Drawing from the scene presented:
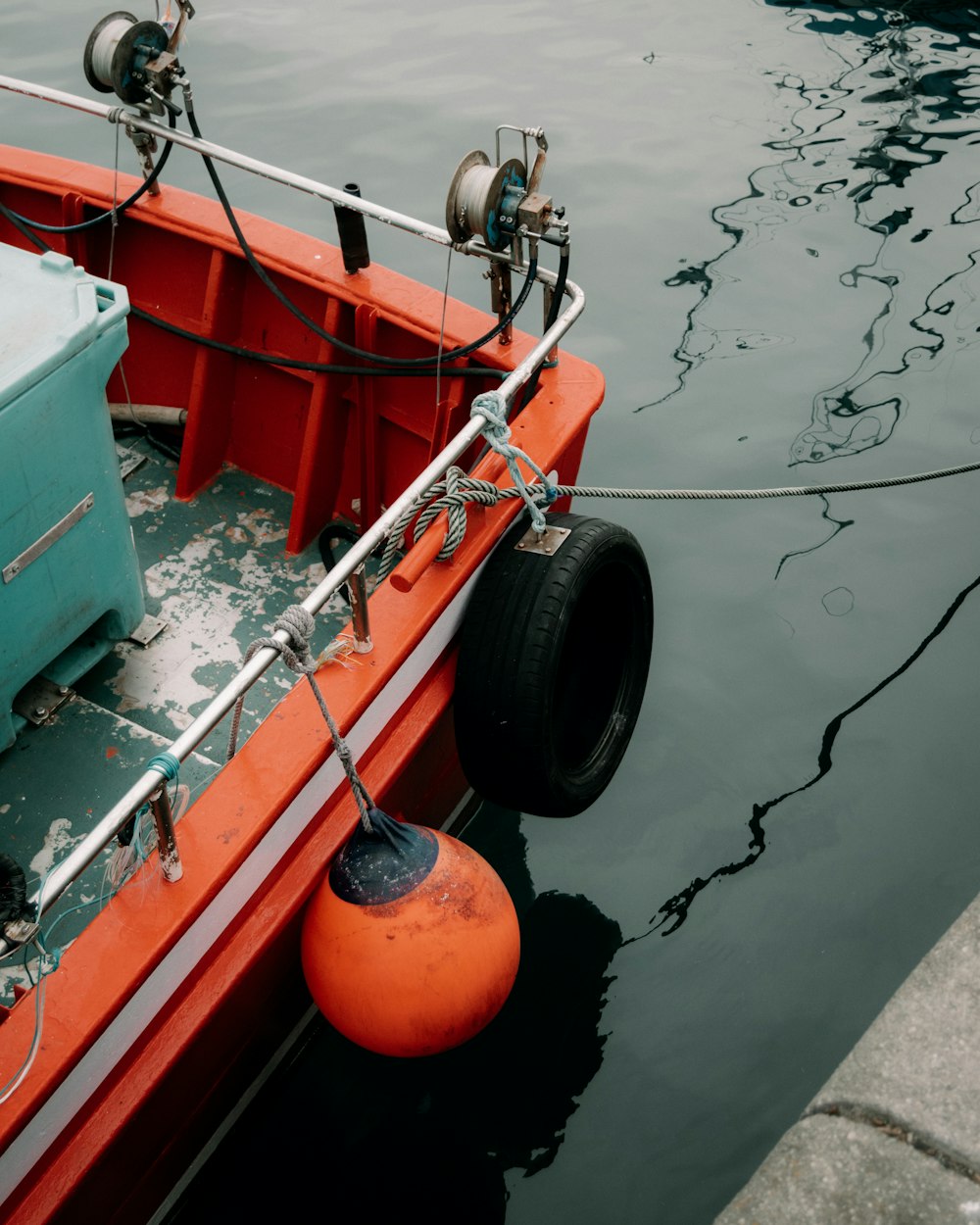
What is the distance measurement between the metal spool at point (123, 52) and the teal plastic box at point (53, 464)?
1.07 m

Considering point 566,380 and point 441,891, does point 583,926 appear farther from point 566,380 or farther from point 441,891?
point 566,380

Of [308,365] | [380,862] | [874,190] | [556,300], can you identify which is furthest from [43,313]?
[874,190]

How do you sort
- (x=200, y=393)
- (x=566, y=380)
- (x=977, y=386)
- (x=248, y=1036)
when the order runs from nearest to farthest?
(x=248, y=1036) → (x=566, y=380) → (x=200, y=393) → (x=977, y=386)

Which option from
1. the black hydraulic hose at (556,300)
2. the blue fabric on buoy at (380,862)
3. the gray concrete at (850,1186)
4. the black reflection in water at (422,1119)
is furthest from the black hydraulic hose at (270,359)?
the gray concrete at (850,1186)

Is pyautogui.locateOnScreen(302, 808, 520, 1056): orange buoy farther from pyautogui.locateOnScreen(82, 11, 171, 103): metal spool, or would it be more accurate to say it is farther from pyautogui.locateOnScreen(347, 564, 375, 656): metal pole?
pyautogui.locateOnScreen(82, 11, 171, 103): metal spool

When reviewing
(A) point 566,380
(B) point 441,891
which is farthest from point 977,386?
(B) point 441,891

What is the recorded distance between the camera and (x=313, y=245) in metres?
4.54

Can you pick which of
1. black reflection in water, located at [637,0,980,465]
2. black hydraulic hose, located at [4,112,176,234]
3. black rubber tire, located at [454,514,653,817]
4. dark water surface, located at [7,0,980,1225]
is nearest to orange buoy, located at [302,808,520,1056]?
black rubber tire, located at [454,514,653,817]

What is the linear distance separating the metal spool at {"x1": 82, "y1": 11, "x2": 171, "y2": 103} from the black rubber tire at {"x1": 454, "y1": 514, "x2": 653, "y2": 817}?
2.28 metres

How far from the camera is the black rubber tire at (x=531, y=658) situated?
131 inches

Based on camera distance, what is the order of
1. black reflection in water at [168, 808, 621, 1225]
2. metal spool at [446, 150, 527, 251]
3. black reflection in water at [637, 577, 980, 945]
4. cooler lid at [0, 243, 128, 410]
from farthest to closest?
1. black reflection in water at [637, 577, 980, 945]
2. black reflection in water at [168, 808, 621, 1225]
3. metal spool at [446, 150, 527, 251]
4. cooler lid at [0, 243, 128, 410]

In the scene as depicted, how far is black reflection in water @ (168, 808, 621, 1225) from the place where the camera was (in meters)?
3.63

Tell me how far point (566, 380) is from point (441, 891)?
186 centimetres

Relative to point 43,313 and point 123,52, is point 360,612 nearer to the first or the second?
point 43,313
